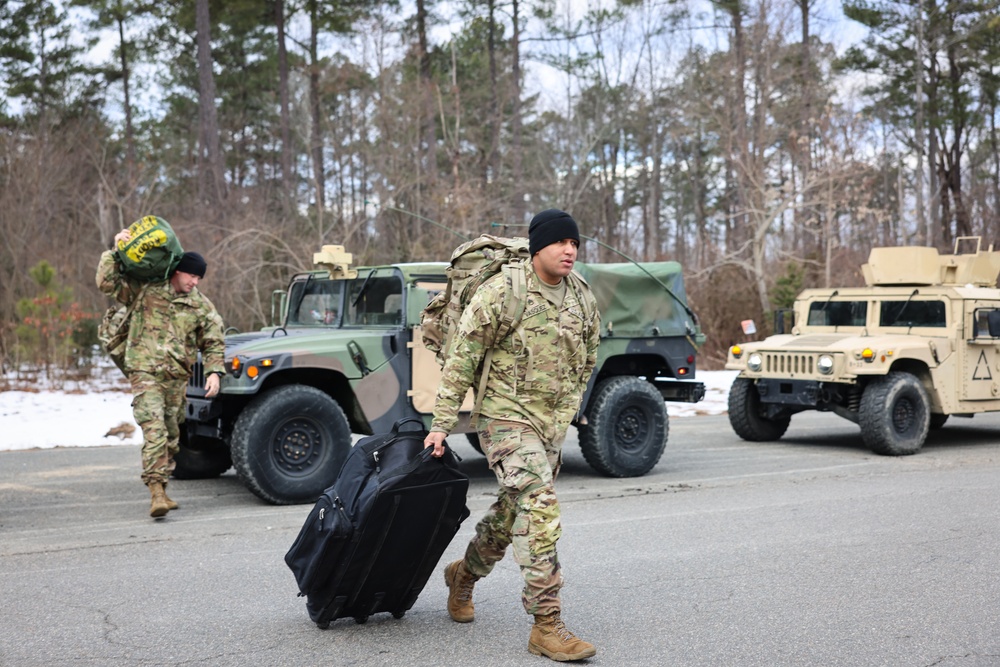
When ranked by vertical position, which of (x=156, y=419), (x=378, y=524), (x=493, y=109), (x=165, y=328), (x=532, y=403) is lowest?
(x=378, y=524)

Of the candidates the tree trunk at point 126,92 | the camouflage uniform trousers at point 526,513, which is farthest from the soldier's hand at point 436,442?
the tree trunk at point 126,92

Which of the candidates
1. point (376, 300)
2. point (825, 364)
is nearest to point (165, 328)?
point (376, 300)

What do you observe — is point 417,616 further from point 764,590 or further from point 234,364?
point 234,364

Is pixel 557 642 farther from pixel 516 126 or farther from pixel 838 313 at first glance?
pixel 516 126

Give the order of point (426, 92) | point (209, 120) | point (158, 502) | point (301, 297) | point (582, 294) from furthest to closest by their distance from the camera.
Result: point (426, 92) < point (209, 120) < point (301, 297) < point (158, 502) < point (582, 294)

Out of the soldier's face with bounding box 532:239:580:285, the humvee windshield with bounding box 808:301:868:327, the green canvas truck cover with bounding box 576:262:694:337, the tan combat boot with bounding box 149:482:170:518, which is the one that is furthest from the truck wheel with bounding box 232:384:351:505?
the humvee windshield with bounding box 808:301:868:327

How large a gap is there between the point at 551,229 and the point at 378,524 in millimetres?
1332

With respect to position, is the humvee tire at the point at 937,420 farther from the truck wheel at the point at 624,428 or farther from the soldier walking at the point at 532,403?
the soldier walking at the point at 532,403

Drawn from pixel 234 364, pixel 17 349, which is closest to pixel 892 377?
pixel 234 364

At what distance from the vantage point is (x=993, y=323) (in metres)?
10.5

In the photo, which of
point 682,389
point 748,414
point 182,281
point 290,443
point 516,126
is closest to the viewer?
point 182,281

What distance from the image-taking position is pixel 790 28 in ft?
93.8

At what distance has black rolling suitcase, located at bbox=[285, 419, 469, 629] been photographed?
397cm

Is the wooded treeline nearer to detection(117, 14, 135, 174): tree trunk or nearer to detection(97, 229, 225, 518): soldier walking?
detection(117, 14, 135, 174): tree trunk
